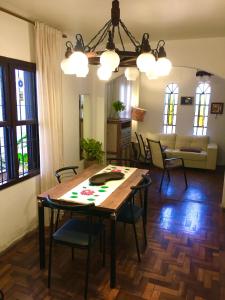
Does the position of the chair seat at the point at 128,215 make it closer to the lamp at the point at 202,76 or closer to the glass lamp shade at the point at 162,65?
the glass lamp shade at the point at 162,65

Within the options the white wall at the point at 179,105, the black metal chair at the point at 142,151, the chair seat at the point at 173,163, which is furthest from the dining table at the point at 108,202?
the white wall at the point at 179,105

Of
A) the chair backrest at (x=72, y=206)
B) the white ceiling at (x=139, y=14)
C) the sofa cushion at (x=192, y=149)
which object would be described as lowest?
the sofa cushion at (x=192, y=149)

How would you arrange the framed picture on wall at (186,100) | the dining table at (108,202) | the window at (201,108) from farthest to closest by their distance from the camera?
1. the framed picture on wall at (186,100)
2. the window at (201,108)
3. the dining table at (108,202)

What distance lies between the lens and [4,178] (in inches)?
109

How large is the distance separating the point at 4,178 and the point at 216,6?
9.08 ft

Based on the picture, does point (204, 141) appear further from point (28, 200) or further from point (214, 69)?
point (28, 200)

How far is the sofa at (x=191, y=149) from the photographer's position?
19.2 feet

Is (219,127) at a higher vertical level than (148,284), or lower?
higher

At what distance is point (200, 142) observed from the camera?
20.6 ft

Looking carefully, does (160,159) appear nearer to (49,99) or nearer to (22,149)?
(49,99)

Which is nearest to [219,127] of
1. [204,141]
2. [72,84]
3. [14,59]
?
[204,141]

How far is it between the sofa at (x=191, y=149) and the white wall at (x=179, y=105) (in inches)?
11.7

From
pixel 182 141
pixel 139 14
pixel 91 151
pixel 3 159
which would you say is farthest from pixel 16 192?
pixel 182 141

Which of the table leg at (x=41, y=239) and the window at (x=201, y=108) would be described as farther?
the window at (x=201, y=108)
